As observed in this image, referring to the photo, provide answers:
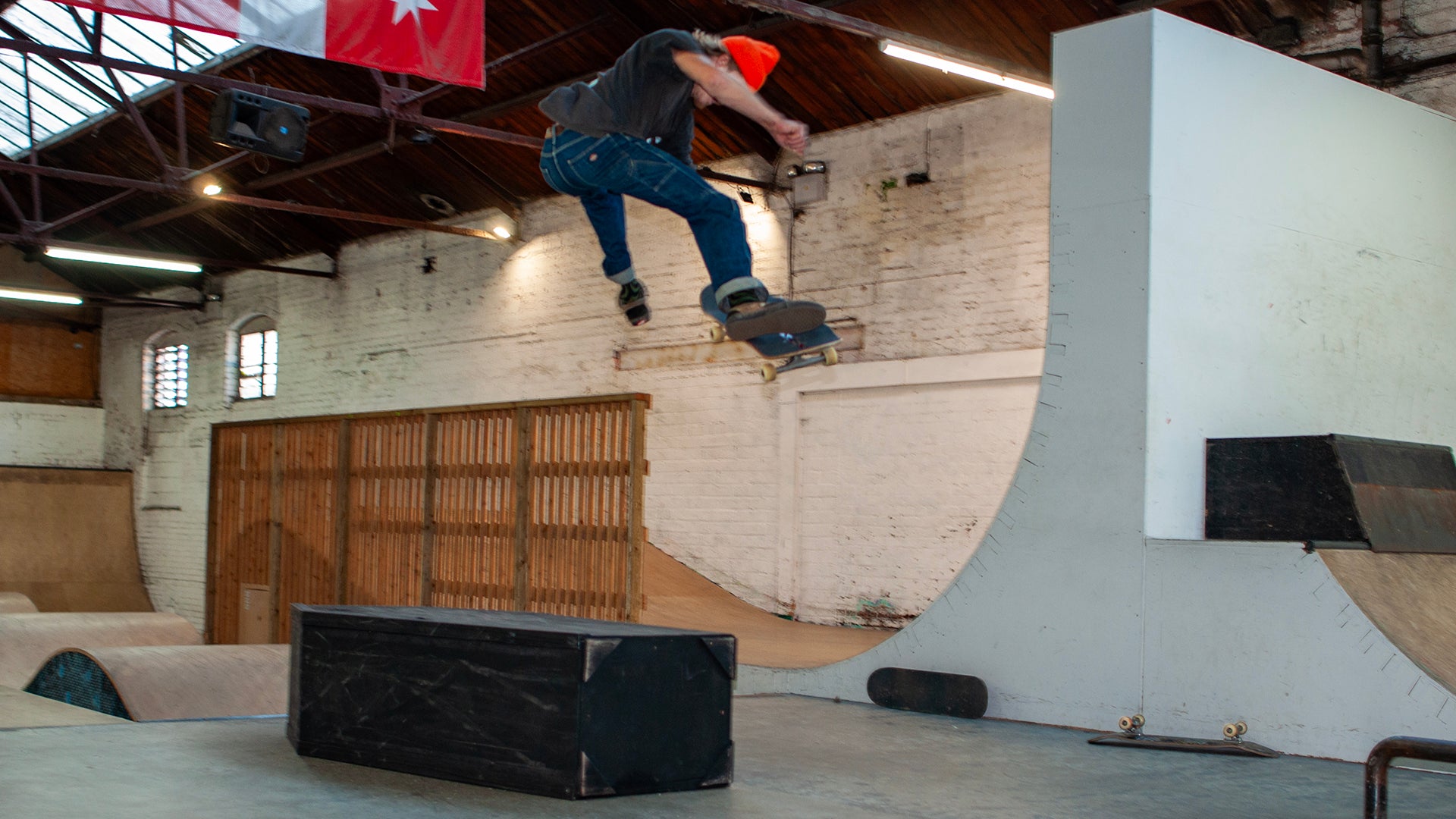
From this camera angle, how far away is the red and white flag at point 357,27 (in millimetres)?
6016

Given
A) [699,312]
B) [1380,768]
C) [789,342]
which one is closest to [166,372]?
[699,312]

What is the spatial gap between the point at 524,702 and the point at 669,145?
1804mm

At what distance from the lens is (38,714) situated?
444 centimetres

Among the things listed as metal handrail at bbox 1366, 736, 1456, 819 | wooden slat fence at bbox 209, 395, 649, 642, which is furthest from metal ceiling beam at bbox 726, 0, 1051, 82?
metal handrail at bbox 1366, 736, 1456, 819

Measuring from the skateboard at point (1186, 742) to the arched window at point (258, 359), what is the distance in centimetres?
1387

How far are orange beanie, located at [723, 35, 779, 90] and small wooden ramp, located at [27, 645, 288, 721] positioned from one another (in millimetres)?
3877

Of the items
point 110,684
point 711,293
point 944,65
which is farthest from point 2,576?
point 711,293

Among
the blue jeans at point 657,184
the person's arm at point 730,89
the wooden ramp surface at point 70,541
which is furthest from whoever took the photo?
the wooden ramp surface at point 70,541

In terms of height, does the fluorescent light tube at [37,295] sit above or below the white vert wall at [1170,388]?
above

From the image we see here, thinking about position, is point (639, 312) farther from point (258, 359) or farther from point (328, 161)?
point (258, 359)

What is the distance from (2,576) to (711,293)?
15.4 meters

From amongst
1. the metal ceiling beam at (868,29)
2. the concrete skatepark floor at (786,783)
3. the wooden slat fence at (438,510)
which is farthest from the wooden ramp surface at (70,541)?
the concrete skatepark floor at (786,783)

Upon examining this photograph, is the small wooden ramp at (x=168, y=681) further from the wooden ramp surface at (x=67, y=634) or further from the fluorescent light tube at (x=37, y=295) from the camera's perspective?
the fluorescent light tube at (x=37, y=295)

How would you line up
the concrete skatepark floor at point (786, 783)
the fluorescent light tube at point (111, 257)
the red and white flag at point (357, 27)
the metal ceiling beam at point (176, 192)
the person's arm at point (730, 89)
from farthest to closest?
the fluorescent light tube at point (111, 257) → the metal ceiling beam at point (176, 192) → the red and white flag at point (357, 27) → the person's arm at point (730, 89) → the concrete skatepark floor at point (786, 783)
